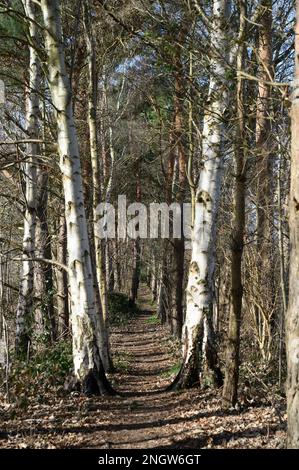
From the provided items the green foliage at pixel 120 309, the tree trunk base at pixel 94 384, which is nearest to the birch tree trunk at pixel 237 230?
the tree trunk base at pixel 94 384

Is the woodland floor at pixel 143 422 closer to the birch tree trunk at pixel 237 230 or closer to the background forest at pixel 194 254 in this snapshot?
the background forest at pixel 194 254

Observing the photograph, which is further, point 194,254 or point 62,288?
point 62,288

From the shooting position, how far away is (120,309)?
80.4ft

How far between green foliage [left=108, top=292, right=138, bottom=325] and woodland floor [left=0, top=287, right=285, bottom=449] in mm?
14756

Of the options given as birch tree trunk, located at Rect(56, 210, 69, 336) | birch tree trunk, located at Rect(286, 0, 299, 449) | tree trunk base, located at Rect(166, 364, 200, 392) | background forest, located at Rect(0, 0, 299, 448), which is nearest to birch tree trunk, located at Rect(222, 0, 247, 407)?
background forest, located at Rect(0, 0, 299, 448)

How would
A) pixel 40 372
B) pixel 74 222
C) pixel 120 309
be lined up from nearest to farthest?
1. pixel 74 222
2. pixel 40 372
3. pixel 120 309

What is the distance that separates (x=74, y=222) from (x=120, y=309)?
1792cm

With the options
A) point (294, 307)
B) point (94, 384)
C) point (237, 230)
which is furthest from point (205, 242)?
point (294, 307)

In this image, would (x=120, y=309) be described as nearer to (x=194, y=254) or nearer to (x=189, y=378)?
(x=189, y=378)

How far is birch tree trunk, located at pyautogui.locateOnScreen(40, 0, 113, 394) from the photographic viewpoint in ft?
22.8
